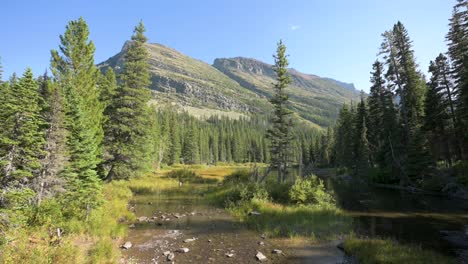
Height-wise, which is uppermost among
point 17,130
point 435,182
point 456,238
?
point 17,130

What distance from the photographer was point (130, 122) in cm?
2984

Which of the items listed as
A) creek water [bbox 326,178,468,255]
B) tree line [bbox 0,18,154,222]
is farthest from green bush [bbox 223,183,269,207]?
tree line [bbox 0,18,154,222]

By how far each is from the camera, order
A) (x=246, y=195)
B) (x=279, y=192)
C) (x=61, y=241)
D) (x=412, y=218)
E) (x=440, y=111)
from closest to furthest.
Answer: (x=61, y=241) → (x=412, y=218) → (x=246, y=195) → (x=279, y=192) → (x=440, y=111)

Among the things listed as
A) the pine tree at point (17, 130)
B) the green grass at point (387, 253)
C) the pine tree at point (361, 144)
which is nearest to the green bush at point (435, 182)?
the pine tree at point (361, 144)

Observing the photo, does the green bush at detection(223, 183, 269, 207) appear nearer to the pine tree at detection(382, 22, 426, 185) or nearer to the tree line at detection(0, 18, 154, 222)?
A: the tree line at detection(0, 18, 154, 222)

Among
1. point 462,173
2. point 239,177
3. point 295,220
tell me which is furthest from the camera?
point 239,177

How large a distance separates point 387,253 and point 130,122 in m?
26.7

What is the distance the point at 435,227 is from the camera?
1670 centimetres

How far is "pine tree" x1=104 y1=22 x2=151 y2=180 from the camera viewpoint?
2881cm

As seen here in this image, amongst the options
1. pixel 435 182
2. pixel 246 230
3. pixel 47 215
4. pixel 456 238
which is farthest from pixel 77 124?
pixel 435 182

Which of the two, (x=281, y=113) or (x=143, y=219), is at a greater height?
(x=281, y=113)

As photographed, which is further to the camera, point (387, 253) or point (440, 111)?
point (440, 111)

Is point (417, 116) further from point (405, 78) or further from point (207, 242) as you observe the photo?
point (207, 242)

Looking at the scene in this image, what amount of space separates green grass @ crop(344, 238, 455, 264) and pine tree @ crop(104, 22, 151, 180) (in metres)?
23.6
